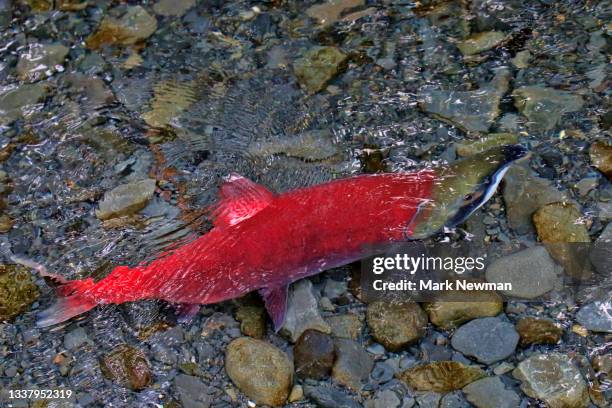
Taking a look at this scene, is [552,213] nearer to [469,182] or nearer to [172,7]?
[469,182]

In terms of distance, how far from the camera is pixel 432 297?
169 inches

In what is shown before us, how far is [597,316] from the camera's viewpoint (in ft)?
13.8

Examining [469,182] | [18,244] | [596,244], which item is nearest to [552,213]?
[596,244]

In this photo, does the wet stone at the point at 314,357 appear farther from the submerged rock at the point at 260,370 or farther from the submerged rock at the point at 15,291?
the submerged rock at the point at 15,291

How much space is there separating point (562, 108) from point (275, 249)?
94.5 inches

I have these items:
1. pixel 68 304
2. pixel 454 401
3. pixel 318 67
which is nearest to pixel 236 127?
pixel 318 67

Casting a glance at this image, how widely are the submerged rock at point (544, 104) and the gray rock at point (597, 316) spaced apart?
132cm

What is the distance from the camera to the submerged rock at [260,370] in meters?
4.03

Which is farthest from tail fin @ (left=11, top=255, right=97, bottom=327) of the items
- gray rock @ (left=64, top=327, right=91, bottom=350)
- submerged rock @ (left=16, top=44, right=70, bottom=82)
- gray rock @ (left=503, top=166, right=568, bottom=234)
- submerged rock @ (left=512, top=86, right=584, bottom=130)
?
submerged rock @ (left=512, top=86, right=584, bottom=130)

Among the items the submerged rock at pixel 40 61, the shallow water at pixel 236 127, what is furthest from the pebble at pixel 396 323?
the submerged rock at pixel 40 61

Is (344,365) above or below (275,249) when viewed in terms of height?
below

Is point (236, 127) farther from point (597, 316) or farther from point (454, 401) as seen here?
point (597, 316)

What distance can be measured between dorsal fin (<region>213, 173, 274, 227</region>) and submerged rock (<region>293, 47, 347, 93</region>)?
110 cm

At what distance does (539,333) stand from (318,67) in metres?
2.58
